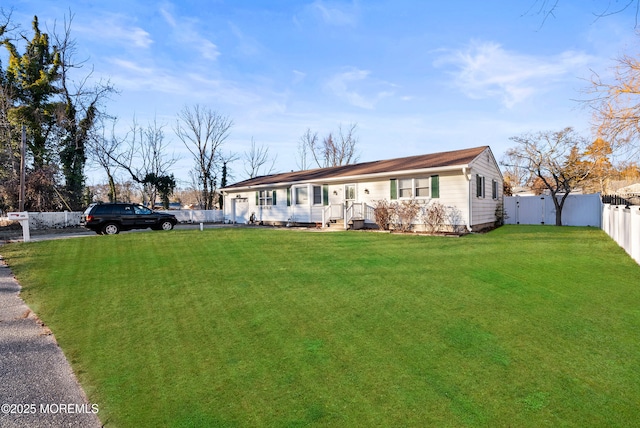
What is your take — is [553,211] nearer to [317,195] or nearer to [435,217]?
[435,217]

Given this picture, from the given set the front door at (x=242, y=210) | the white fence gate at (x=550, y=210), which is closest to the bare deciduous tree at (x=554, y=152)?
the white fence gate at (x=550, y=210)

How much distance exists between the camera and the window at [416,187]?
1534 cm

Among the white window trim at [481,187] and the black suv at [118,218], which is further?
the black suv at [118,218]

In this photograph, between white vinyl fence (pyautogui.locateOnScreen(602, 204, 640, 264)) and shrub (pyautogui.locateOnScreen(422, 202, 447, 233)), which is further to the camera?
shrub (pyautogui.locateOnScreen(422, 202, 447, 233))

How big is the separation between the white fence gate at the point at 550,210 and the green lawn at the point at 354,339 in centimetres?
1205

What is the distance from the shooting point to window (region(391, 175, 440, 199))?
15344 millimetres

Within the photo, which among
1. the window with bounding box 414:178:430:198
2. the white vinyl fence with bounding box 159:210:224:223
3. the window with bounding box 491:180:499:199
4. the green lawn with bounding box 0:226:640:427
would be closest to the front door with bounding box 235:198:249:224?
the white vinyl fence with bounding box 159:210:224:223

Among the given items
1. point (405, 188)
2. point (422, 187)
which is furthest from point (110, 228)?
point (422, 187)

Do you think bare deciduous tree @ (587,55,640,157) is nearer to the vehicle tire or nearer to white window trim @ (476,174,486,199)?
white window trim @ (476,174,486,199)

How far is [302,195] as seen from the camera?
20406mm

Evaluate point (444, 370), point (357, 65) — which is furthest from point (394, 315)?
point (357, 65)

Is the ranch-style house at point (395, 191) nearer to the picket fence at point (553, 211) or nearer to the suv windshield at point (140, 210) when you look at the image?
the picket fence at point (553, 211)

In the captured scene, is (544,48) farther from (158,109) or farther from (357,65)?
(158,109)

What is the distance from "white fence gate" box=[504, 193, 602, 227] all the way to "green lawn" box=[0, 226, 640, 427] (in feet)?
39.5
